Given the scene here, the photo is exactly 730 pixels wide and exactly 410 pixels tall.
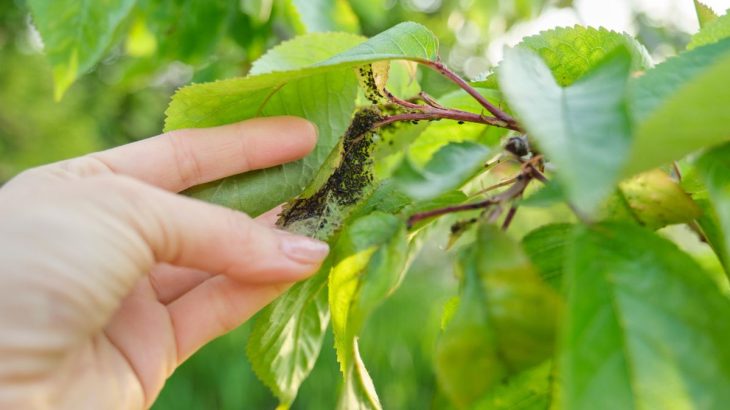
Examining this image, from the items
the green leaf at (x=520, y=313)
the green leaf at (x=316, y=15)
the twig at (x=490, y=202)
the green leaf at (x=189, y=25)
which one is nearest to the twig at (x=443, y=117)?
the twig at (x=490, y=202)

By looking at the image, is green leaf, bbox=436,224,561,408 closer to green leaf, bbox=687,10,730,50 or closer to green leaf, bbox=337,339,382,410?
green leaf, bbox=337,339,382,410

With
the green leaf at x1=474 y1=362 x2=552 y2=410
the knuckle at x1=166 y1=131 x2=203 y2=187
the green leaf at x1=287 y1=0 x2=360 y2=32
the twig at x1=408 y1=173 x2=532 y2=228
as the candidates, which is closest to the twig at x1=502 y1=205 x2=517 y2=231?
the twig at x1=408 y1=173 x2=532 y2=228

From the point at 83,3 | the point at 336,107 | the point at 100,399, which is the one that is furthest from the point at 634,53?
the point at 83,3

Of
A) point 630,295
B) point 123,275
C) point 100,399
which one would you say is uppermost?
point 630,295

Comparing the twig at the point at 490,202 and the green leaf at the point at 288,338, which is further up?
the twig at the point at 490,202

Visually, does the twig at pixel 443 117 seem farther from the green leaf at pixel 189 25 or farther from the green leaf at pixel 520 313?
the green leaf at pixel 189 25

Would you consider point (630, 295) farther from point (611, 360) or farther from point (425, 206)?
point (425, 206)
